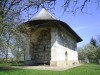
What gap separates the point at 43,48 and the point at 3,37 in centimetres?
1270

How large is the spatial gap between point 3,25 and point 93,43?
6887 cm

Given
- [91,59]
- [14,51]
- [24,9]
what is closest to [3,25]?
[14,51]

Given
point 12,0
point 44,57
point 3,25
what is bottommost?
point 44,57

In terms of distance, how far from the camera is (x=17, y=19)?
13523 millimetres

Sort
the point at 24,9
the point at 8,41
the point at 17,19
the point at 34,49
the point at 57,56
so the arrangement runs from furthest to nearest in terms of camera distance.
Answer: the point at 34,49
the point at 57,56
the point at 17,19
the point at 8,41
the point at 24,9

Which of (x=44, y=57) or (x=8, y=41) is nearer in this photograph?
(x=8, y=41)

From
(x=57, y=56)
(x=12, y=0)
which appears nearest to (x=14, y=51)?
(x=12, y=0)

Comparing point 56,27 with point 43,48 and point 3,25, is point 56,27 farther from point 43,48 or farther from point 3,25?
point 3,25

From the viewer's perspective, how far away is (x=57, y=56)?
2353 cm

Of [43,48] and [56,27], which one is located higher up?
[56,27]

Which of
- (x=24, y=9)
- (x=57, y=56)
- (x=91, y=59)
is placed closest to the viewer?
(x=24, y=9)

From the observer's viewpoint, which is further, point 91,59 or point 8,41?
point 91,59

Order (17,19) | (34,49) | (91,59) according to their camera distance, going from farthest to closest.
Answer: (91,59) → (34,49) → (17,19)

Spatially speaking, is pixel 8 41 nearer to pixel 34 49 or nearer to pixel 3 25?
pixel 3 25
